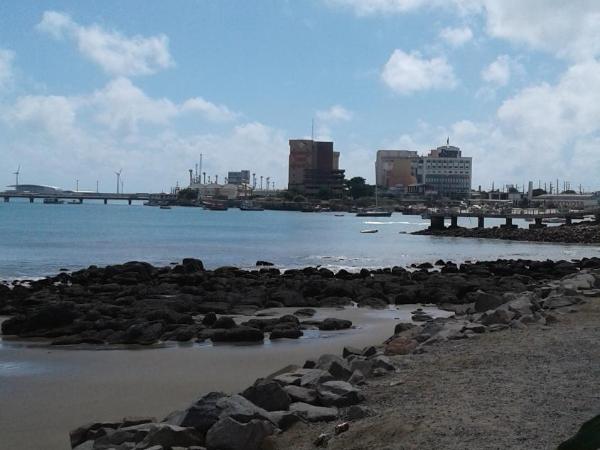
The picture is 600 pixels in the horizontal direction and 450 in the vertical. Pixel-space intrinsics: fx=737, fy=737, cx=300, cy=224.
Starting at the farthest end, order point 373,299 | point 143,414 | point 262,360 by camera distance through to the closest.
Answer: point 373,299
point 262,360
point 143,414

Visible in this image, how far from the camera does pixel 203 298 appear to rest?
21.2 meters

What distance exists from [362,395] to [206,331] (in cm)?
782

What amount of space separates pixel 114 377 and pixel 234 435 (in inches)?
218

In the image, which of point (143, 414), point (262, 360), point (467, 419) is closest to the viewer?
point (467, 419)

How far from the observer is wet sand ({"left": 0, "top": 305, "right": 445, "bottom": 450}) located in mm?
9038

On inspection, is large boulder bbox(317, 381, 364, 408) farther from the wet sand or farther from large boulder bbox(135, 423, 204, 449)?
the wet sand

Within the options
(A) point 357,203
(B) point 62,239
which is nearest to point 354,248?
(B) point 62,239

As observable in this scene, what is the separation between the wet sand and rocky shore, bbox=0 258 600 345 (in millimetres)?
797

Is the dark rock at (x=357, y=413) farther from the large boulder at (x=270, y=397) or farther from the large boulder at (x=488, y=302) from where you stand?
the large boulder at (x=488, y=302)

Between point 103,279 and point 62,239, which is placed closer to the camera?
point 103,279

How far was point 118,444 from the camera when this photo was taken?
712cm

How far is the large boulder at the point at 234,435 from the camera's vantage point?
21.1 ft

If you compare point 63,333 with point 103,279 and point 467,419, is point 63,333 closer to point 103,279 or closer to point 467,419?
point 467,419

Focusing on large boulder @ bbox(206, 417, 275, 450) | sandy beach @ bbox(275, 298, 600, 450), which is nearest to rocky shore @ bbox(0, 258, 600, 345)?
sandy beach @ bbox(275, 298, 600, 450)
